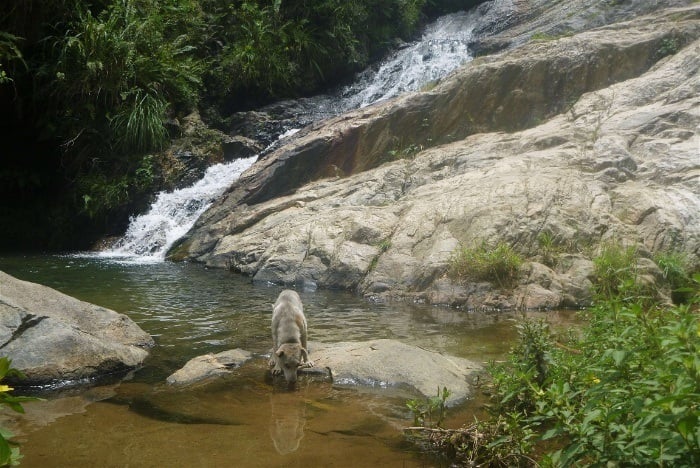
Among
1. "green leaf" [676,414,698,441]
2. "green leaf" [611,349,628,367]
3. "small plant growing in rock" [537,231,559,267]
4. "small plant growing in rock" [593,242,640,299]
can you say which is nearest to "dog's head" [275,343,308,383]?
"green leaf" [611,349,628,367]

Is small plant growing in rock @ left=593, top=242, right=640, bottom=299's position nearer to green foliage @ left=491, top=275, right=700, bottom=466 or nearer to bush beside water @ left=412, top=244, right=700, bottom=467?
bush beside water @ left=412, top=244, right=700, bottom=467

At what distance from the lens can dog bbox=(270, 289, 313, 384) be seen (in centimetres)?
629

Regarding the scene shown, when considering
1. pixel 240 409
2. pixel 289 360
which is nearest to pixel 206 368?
pixel 289 360

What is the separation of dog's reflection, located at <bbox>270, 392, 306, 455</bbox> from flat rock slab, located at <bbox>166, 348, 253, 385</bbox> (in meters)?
0.84

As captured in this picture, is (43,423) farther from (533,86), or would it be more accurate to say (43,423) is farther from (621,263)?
(533,86)

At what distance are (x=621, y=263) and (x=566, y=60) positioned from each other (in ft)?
25.4

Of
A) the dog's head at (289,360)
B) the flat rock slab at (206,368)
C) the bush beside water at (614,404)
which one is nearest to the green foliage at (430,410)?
the bush beside water at (614,404)

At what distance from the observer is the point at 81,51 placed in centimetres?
1731

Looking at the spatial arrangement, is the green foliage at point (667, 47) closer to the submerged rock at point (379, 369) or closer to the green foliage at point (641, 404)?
the submerged rock at point (379, 369)

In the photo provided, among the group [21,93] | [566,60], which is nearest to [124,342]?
[566,60]

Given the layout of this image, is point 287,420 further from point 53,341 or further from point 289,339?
point 53,341

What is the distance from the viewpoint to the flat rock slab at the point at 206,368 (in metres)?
6.25

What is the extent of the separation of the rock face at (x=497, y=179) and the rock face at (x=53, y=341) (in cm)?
532

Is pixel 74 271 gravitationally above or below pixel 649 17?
below
